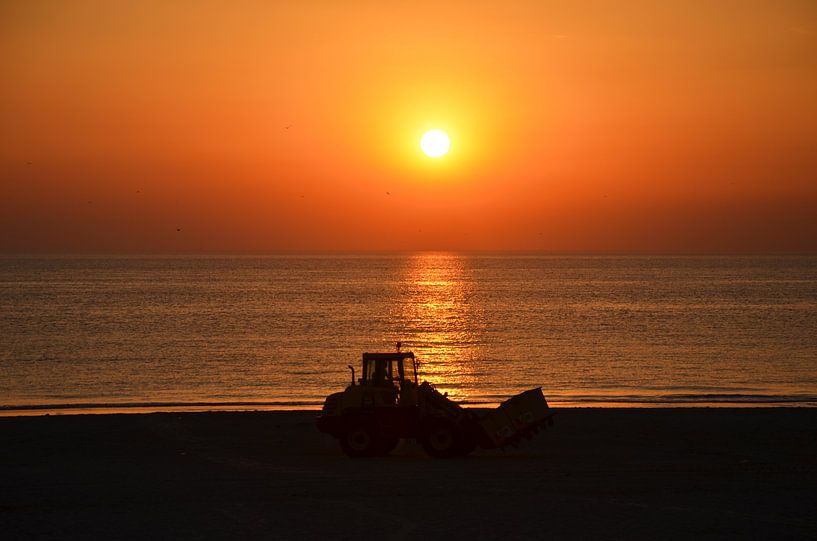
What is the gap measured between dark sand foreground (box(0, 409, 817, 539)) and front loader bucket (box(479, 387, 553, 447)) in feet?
1.78

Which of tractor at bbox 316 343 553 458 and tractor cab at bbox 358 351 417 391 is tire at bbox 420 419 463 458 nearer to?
tractor at bbox 316 343 553 458

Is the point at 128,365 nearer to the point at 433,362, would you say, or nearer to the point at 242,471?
the point at 433,362

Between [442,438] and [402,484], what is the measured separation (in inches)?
123

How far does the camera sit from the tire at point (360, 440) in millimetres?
22141

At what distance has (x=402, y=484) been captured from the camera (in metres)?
19.0

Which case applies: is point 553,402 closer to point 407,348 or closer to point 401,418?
point 401,418

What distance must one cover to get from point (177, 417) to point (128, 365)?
829 inches

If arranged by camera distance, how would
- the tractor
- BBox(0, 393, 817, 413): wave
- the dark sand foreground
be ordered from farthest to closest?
BBox(0, 393, 817, 413): wave → the tractor → the dark sand foreground

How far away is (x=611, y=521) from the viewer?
51.9 ft

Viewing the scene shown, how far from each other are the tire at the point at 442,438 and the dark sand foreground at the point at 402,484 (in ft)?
1.28

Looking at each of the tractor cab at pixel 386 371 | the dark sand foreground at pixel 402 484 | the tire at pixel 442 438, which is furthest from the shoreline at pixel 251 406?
the tire at pixel 442 438

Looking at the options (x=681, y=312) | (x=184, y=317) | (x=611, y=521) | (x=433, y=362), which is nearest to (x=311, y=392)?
(x=433, y=362)

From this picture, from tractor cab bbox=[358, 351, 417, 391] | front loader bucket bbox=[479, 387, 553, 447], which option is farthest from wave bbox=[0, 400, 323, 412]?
front loader bucket bbox=[479, 387, 553, 447]

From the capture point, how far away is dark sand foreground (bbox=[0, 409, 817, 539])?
1549 centimetres
